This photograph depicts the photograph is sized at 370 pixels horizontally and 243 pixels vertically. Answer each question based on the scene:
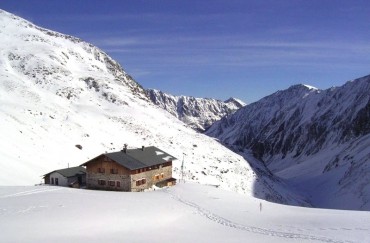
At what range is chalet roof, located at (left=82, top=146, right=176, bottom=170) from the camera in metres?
50.6

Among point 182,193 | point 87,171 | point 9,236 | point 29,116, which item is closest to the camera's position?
point 9,236

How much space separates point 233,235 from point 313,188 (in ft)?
→ 323

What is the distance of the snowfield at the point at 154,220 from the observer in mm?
25688

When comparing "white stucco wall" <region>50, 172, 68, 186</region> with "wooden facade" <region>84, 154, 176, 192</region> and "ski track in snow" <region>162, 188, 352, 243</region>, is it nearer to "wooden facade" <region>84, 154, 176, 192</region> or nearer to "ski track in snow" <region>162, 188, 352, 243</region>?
"wooden facade" <region>84, 154, 176, 192</region>

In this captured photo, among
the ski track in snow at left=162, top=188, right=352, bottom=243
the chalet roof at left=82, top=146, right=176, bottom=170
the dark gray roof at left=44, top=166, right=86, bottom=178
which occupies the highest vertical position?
the chalet roof at left=82, top=146, right=176, bottom=170

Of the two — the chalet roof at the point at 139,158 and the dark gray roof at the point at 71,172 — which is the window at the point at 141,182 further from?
the dark gray roof at the point at 71,172

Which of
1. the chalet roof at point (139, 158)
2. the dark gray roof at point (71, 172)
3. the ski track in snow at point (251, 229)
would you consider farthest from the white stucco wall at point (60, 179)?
the ski track in snow at point (251, 229)

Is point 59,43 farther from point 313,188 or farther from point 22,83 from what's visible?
point 313,188

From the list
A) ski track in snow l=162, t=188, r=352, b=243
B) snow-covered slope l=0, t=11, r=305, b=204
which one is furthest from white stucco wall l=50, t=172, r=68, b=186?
ski track in snow l=162, t=188, r=352, b=243

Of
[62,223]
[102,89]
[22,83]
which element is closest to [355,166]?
[102,89]

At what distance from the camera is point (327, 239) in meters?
26.2

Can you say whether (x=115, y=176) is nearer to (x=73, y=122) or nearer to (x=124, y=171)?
(x=124, y=171)

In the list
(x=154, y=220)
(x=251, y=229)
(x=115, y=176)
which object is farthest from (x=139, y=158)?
(x=251, y=229)

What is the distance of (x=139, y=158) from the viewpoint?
177 feet
